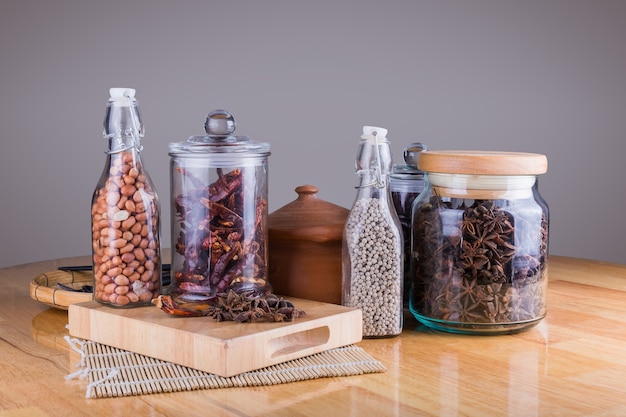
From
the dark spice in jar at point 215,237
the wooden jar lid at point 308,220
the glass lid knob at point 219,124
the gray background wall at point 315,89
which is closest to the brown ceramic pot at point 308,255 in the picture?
the wooden jar lid at point 308,220

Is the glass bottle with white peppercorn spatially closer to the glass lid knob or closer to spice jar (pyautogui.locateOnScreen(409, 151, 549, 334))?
spice jar (pyautogui.locateOnScreen(409, 151, 549, 334))

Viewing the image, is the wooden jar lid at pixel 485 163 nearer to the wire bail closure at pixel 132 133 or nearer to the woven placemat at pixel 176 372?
the woven placemat at pixel 176 372

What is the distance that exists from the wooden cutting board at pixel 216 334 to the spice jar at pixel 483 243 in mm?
182

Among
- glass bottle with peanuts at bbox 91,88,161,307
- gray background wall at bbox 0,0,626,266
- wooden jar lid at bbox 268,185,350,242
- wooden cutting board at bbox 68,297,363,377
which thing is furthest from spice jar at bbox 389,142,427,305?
gray background wall at bbox 0,0,626,266

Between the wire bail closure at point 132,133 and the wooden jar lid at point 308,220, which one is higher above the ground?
the wire bail closure at point 132,133

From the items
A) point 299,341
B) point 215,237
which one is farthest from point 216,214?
point 299,341

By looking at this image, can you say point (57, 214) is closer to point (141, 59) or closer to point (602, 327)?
point (141, 59)

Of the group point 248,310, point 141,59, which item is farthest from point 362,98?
point 248,310

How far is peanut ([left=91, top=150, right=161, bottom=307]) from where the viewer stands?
1.58 metres

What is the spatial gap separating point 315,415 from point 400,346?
1.28 feet

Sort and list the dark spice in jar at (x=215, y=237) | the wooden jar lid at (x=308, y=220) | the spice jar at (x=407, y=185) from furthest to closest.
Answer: the spice jar at (x=407, y=185) < the wooden jar lid at (x=308, y=220) < the dark spice in jar at (x=215, y=237)

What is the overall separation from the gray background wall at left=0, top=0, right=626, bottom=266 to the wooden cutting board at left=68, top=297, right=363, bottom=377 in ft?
7.90

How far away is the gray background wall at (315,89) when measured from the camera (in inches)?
152

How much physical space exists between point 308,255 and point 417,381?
42 centimetres
